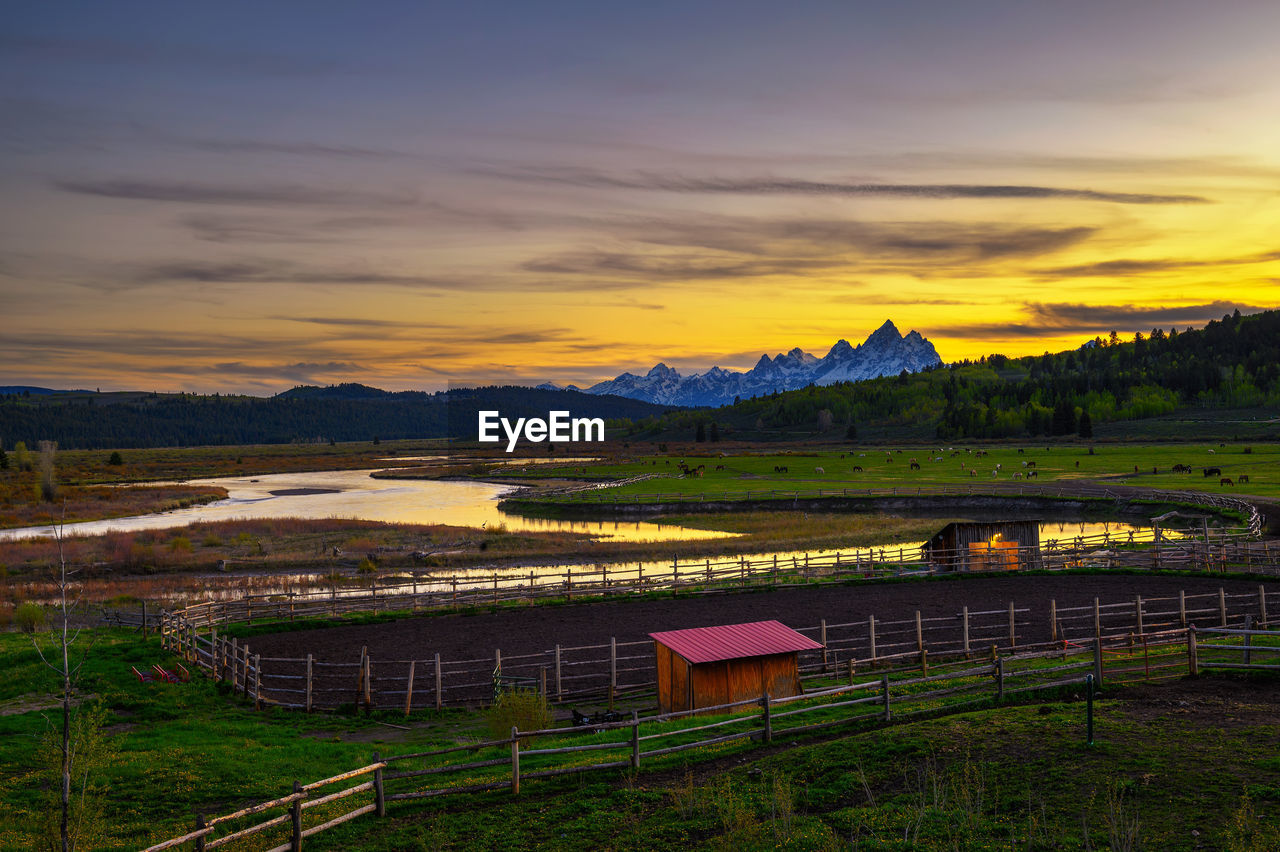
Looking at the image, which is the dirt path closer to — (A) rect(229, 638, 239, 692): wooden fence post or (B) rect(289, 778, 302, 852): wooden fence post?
(A) rect(229, 638, 239, 692): wooden fence post

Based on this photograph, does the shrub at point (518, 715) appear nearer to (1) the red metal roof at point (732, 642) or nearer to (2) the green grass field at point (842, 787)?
(2) the green grass field at point (842, 787)

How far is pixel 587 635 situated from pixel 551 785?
13.8 meters

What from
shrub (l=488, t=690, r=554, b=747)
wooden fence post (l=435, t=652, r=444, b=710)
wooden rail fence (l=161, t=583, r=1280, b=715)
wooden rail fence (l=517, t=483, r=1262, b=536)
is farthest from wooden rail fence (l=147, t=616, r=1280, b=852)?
wooden rail fence (l=517, t=483, r=1262, b=536)

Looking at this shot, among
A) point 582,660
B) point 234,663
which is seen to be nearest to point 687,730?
point 582,660

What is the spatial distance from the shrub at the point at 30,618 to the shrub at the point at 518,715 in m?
22.6

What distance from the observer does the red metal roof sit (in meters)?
Answer: 18.9

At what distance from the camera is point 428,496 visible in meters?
90.9

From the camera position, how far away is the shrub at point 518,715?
17.8m

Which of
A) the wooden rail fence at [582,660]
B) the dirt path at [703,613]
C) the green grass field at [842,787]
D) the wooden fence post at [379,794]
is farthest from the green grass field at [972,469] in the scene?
the wooden fence post at [379,794]

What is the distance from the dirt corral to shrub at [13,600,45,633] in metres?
9.32

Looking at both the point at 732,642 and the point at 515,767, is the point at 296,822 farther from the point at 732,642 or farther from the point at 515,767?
the point at 732,642

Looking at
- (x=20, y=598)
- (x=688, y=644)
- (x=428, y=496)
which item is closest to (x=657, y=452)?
(x=428, y=496)

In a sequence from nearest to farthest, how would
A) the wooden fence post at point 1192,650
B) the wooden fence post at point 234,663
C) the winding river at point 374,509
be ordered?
the wooden fence post at point 1192,650, the wooden fence post at point 234,663, the winding river at point 374,509

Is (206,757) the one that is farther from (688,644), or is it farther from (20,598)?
(20,598)
